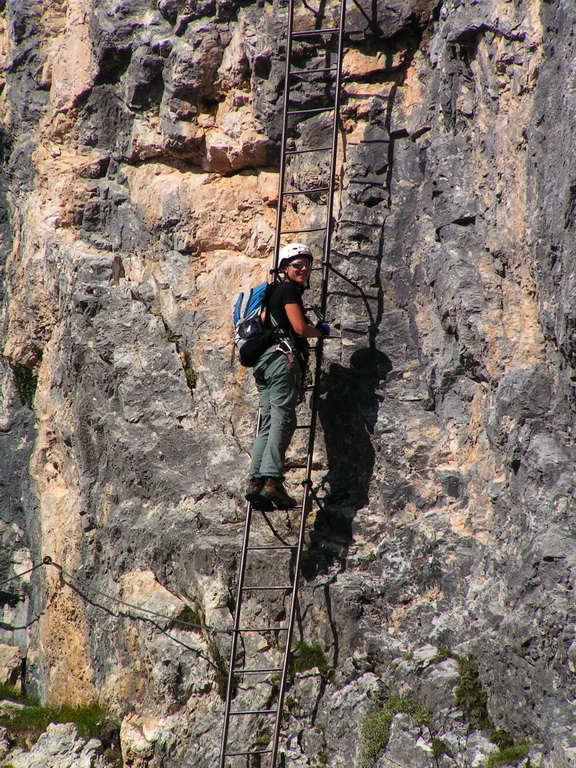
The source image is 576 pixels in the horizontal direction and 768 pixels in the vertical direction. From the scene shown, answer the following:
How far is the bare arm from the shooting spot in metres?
8.48

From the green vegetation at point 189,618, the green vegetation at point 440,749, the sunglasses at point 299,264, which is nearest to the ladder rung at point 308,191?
the sunglasses at point 299,264

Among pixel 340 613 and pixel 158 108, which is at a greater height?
pixel 158 108

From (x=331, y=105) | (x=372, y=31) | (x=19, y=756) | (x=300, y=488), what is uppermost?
(x=372, y=31)

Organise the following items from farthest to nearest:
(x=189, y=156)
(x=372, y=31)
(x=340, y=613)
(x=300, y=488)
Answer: (x=189, y=156) < (x=372, y=31) < (x=300, y=488) < (x=340, y=613)

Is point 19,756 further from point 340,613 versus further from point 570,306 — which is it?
point 570,306

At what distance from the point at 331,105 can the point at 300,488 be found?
4481 mm

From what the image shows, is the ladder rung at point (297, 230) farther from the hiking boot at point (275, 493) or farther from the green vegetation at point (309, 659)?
the green vegetation at point (309, 659)

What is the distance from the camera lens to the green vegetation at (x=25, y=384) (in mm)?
11367

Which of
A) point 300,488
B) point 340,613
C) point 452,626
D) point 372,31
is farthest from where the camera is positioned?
point 372,31

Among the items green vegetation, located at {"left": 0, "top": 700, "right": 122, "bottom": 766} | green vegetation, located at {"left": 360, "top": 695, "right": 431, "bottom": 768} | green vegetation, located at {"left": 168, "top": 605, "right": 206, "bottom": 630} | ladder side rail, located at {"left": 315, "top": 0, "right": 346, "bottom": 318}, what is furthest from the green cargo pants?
green vegetation, located at {"left": 0, "top": 700, "right": 122, "bottom": 766}

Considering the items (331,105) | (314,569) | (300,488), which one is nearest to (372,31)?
(331,105)

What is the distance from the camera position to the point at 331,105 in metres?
9.87

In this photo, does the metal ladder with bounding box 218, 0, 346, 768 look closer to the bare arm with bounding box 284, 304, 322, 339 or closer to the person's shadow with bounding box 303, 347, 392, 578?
the person's shadow with bounding box 303, 347, 392, 578

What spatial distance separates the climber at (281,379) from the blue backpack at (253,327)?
0.07 meters
